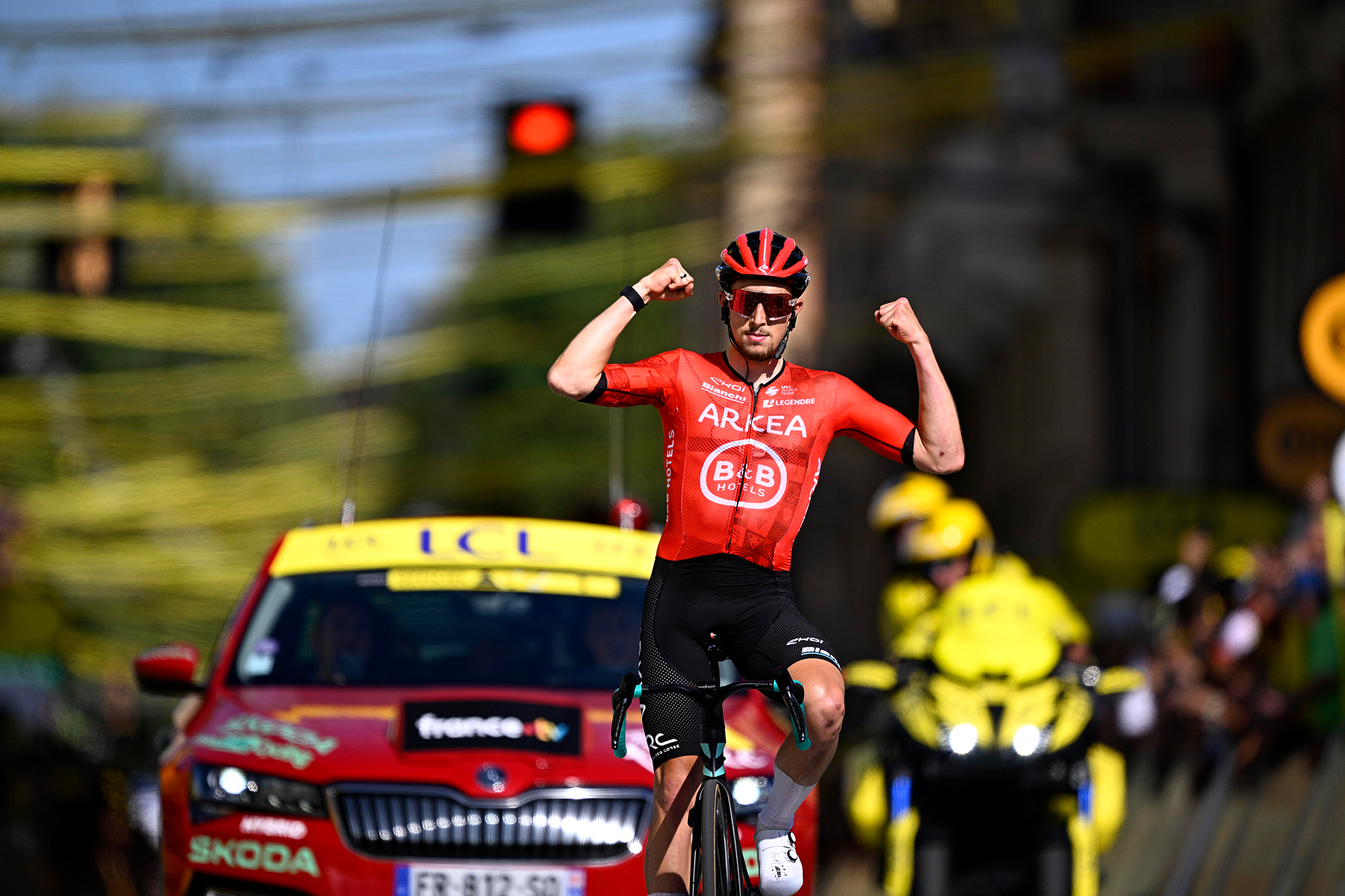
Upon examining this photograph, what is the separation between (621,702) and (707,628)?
1.02ft

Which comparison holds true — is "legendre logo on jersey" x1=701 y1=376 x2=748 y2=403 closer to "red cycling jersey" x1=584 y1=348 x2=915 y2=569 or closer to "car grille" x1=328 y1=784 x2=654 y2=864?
"red cycling jersey" x1=584 y1=348 x2=915 y2=569

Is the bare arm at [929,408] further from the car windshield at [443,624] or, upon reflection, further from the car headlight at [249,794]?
the car headlight at [249,794]

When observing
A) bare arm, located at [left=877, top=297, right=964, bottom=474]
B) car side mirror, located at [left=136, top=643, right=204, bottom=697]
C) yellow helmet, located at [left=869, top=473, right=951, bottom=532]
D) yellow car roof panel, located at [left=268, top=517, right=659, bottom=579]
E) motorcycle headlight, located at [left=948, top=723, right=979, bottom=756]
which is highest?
bare arm, located at [left=877, top=297, right=964, bottom=474]

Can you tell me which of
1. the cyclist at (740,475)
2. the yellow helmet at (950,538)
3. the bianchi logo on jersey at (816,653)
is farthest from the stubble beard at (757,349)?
the yellow helmet at (950,538)

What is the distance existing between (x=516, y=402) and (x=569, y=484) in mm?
5285

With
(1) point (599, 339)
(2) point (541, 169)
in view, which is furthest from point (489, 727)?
(2) point (541, 169)

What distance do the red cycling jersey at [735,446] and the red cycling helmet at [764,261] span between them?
0.77 ft

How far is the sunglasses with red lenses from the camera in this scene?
484 cm

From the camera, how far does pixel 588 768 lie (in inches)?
218

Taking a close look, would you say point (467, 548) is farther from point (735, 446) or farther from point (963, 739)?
point (963, 739)

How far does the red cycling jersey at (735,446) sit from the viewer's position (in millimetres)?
4910

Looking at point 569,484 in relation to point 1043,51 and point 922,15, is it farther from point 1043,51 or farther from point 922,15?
point 1043,51

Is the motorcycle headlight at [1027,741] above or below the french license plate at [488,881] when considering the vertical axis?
below

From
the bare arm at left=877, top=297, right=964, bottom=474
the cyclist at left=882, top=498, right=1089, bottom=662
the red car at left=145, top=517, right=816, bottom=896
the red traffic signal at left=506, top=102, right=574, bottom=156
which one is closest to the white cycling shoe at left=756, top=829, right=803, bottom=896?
the red car at left=145, top=517, right=816, bottom=896
